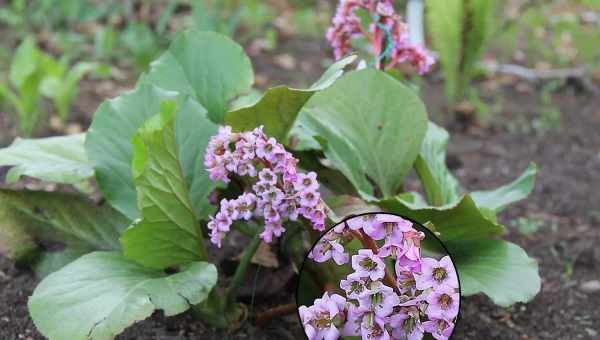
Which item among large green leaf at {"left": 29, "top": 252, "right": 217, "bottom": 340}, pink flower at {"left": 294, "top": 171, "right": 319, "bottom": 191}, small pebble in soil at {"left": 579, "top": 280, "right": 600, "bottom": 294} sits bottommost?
small pebble in soil at {"left": 579, "top": 280, "right": 600, "bottom": 294}

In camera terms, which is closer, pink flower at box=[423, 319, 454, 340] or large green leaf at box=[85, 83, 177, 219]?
pink flower at box=[423, 319, 454, 340]

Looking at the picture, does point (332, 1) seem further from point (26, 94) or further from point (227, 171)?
point (227, 171)

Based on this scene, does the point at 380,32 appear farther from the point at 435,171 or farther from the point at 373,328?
the point at 373,328

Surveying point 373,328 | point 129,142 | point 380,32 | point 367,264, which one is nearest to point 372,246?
point 367,264

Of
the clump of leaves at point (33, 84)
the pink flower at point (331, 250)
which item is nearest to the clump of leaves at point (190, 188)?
the pink flower at point (331, 250)

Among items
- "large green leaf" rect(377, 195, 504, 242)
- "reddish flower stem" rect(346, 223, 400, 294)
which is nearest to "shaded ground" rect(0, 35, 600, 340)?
"large green leaf" rect(377, 195, 504, 242)

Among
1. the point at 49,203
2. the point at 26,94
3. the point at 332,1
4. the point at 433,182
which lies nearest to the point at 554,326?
the point at 433,182

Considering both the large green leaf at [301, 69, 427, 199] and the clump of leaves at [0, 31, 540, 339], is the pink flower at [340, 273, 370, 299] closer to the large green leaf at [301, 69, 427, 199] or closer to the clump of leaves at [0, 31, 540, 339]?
the clump of leaves at [0, 31, 540, 339]
